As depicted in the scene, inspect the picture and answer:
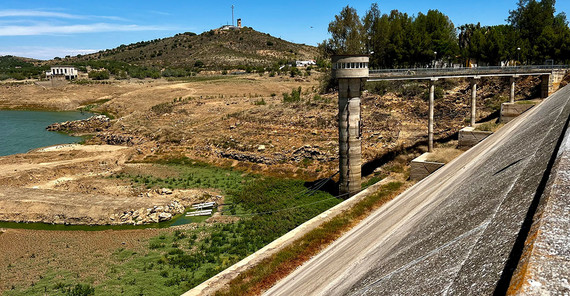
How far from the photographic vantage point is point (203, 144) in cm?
5162

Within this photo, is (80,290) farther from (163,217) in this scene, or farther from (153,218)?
(163,217)

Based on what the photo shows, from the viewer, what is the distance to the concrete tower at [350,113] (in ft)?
101

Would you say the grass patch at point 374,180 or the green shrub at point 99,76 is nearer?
the grass patch at point 374,180

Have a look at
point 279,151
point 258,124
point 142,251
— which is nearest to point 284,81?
point 258,124

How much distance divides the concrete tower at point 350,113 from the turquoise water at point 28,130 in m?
47.8

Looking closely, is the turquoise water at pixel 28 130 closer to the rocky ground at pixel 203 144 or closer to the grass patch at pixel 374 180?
the rocky ground at pixel 203 144

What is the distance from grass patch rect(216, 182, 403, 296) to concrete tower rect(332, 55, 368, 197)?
6.18 metres

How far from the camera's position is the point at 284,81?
310 feet

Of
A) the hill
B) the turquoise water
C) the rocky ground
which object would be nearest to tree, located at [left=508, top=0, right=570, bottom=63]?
the rocky ground

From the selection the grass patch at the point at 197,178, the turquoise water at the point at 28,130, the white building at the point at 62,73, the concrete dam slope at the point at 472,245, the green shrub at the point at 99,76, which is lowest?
the grass patch at the point at 197,178

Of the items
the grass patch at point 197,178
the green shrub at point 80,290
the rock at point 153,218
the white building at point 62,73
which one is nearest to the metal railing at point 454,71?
the grass patch at point 197,178

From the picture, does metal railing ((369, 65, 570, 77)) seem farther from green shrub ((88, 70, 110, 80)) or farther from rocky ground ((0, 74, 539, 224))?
green shrub ((88, 70, 110, 80))

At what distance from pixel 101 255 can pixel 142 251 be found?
2464 mm

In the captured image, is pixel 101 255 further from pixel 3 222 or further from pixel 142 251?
pixel 3 222
